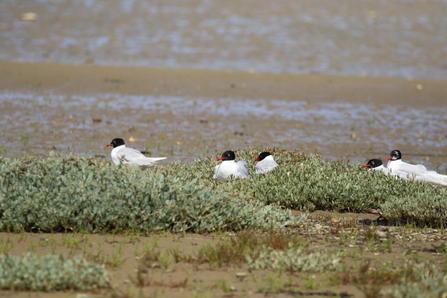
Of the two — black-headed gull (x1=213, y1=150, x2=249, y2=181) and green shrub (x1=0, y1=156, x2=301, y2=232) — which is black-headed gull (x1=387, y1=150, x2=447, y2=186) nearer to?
black-headed gull (x1=213, y1=150, x2=249, y2=181)

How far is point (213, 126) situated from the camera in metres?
16.2

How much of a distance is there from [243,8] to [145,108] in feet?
54.7

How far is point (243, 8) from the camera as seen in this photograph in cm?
3300

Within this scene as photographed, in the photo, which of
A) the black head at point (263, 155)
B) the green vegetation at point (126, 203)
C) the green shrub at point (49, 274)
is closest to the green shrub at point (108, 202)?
the green vegetation at point (126, 203)

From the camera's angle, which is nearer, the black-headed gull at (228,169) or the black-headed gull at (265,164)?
the black-headed gull at (228,169)

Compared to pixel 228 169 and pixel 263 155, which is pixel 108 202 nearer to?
pixel 228 169

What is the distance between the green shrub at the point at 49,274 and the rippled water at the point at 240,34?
19.5 m

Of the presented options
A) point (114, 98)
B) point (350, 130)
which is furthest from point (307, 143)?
point (114, 98)

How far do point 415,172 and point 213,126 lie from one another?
21.2 ft

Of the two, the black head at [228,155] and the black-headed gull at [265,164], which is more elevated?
the black head at [228,155]

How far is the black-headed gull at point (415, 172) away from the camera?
10.5 meters

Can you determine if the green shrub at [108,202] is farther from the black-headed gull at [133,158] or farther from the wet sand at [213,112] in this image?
the wet sand at [213,112]

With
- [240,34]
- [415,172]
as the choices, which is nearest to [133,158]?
[415,172]

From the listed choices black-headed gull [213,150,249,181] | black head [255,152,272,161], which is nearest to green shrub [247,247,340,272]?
black-headed gull [213,150,249,181]
